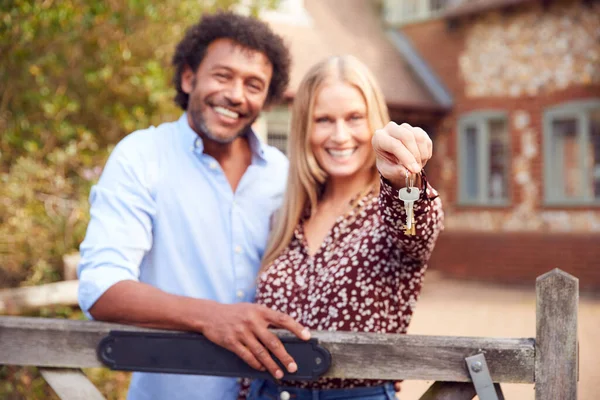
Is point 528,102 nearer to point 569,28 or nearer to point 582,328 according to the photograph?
point 569,28

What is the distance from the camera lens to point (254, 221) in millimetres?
2717

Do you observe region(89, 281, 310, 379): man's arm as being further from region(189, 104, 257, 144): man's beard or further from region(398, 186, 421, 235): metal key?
region(189, 104, 257, 144): man's beard

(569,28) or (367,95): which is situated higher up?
(569,28)

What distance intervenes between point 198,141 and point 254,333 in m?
1.05

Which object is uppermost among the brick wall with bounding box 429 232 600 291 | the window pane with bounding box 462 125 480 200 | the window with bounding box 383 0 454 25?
the window with bounding box 383 0 454 25

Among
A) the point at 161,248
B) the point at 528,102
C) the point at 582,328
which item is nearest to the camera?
the point at 161,248

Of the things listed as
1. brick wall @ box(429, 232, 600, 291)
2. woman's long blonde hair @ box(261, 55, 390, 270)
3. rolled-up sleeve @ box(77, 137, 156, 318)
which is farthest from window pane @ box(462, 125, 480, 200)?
rolled-up sleeve @ box(77, 137, 156, 318)

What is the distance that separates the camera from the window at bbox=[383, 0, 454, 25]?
15.4m

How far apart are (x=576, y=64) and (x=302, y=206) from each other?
37.9 ft

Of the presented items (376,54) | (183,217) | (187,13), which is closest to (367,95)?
(183,217)

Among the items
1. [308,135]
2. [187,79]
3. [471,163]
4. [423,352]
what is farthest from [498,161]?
[423,352]

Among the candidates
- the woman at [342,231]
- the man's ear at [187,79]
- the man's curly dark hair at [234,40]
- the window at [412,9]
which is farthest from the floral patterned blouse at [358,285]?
the window at [412,9]

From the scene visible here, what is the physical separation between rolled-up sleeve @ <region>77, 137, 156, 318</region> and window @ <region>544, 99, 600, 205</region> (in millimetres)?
11452

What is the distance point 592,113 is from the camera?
12.8m
